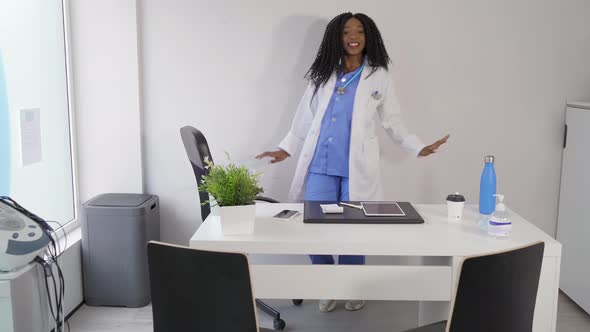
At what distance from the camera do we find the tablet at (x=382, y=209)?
2.61 m

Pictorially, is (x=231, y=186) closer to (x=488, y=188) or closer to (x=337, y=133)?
(x=488, y=188)

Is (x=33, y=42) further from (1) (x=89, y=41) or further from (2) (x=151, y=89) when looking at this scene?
(2) (x=151, y=89)

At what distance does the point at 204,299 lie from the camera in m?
1.83

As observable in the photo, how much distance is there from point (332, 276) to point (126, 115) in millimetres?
2058

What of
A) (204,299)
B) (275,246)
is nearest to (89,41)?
(275,246)

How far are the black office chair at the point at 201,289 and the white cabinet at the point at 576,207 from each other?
2.47 meters

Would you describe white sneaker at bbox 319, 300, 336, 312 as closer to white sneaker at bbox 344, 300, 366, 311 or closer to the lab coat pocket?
white sneaker at bbox 344, 300, 366, 311

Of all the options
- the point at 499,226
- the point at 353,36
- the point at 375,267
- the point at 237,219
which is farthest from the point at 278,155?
the point at 499,226

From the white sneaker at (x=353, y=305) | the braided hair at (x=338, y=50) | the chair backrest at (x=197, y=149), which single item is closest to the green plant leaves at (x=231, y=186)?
the chair backrest at (x=197, y=149)

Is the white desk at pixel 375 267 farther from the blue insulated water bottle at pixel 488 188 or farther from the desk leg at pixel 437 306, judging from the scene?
the blue insulated water bottle at pixel 488 188

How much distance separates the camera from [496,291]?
185 cm

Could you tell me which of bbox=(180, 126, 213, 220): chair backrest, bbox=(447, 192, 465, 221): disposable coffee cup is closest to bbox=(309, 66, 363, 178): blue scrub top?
bbox=(180, 126, 213, 220): chair backrest

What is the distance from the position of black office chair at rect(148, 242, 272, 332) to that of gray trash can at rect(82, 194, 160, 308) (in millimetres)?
1758

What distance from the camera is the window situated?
9.86 feet
